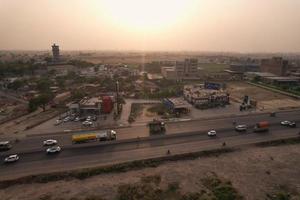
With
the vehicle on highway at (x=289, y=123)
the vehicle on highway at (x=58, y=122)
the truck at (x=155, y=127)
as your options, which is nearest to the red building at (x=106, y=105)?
the vehicle on highway at (x=58, y=122)

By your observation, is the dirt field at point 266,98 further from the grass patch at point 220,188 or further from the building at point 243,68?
the building at point 243,68

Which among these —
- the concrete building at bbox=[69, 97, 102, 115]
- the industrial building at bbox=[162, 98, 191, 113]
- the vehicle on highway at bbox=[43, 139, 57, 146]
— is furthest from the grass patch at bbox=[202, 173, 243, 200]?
the concrete building at bbox=[69, 97, 102, 115]

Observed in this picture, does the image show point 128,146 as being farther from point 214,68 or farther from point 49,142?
point 214,68

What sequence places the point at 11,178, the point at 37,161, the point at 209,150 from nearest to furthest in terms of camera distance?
the point at 11,178 < the point at 37,161 < the point at 209,150

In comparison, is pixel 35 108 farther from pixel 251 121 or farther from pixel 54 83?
pixel 251 121

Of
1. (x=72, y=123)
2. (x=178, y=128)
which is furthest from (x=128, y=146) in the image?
(x=72, y=123)

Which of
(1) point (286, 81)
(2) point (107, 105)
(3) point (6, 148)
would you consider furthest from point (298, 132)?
(1) point (286, 81)
